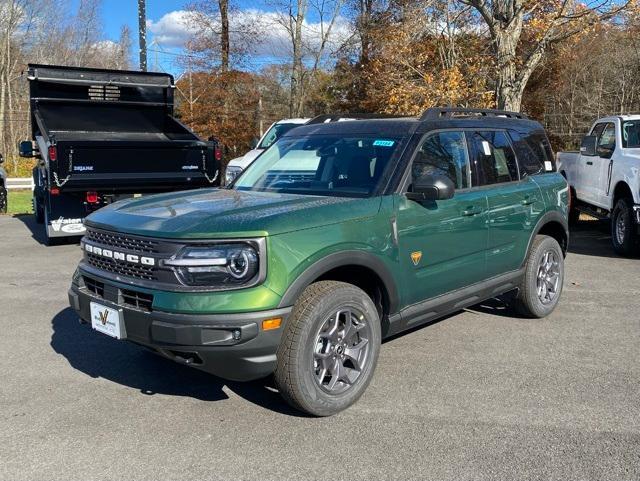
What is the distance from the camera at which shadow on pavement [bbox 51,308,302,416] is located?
161 inches

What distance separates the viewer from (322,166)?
4.63 meters

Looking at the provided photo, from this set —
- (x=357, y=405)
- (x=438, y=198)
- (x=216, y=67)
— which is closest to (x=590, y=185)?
(x=438, y=198)

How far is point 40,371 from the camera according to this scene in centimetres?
450

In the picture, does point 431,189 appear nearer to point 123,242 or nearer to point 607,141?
point 123,242

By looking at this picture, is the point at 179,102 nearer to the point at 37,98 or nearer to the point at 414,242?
the point at 37,98

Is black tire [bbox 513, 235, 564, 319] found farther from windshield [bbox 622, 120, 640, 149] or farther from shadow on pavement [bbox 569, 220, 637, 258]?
windshield [bbox 622, 120, 640, 149]

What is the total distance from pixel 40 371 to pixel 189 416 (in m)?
1.49

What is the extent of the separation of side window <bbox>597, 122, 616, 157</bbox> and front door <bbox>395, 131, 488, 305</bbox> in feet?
20.0

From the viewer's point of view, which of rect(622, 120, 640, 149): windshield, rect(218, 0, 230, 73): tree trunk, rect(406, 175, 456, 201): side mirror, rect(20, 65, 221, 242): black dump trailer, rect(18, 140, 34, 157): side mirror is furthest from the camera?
rect(218, 0, 230, 73): tree trunk

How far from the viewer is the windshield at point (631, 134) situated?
30.9 ft

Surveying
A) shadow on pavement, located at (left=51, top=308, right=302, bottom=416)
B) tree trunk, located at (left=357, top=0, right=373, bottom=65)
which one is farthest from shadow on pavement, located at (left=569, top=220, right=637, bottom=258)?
tree trunk, located at (left=357, top=0, right=373, bottom=65)

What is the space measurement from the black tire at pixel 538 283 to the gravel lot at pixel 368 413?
0.62 ft

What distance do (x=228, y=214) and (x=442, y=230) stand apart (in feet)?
5.50

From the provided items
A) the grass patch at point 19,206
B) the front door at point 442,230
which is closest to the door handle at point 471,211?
the front door at point 442,230
